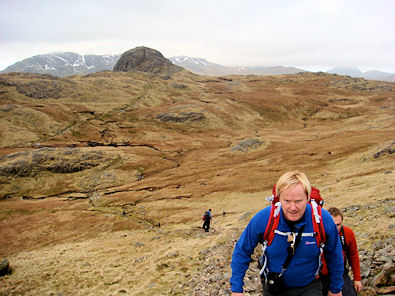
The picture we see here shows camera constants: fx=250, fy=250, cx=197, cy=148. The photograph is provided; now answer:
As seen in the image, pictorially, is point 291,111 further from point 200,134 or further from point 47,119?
point 47,119

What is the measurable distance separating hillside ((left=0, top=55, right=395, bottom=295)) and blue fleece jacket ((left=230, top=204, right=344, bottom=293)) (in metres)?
5.37

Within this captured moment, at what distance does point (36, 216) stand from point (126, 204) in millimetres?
15269

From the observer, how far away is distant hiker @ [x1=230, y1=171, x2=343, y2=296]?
499 cm

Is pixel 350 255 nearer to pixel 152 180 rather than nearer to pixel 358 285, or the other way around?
pixel 358 285

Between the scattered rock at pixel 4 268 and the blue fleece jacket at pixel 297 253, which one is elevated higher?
the blue fleece jacket at pixel 297 253

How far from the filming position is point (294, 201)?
492 cm

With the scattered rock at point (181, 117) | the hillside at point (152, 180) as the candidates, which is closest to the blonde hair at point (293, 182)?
the hillside at point (152, 180)

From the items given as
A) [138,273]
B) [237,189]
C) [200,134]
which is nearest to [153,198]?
[237,189]

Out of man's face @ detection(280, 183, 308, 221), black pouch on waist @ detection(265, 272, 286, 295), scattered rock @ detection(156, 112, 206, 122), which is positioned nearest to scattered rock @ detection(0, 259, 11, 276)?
black pouch on waist @ detection(265, 272, 286, 295)

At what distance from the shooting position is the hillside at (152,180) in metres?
19.5

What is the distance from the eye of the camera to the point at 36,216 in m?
43.8

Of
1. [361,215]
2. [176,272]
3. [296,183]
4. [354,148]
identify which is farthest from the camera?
[354,148]

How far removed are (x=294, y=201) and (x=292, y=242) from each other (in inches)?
34.6

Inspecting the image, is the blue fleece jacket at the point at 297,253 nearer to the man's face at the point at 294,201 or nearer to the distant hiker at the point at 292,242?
the distant hiker at the point at 292,242
